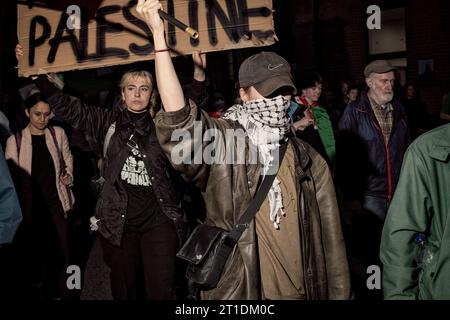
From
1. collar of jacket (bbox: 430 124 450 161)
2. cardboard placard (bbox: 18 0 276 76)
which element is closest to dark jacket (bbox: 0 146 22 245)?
cardboard placard (bbox: 18 0 276 76)

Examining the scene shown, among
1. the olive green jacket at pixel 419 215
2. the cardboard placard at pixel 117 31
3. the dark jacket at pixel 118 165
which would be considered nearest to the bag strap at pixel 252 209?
the olive green jacket at pixel 419 215

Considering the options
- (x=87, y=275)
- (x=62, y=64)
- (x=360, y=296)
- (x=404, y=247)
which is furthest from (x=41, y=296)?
(x=404, y=247)

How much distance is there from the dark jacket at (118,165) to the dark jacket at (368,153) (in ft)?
7.29

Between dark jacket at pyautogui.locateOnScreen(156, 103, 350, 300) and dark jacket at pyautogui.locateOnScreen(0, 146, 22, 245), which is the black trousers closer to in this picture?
dark jacket at pyautogui.locateOnScreen(0, 146, 22, 245)

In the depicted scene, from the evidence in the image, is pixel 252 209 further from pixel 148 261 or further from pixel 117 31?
pixel 117 31

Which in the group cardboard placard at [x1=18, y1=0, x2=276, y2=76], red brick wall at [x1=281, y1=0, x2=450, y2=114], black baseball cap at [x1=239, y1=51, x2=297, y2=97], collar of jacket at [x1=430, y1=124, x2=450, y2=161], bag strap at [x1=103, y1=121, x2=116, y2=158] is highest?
red brick wall at [x1=281, y1=0, x2=450, y2=114]

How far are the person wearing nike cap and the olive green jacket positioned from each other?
0.47m

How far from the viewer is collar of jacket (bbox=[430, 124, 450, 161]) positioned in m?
2.24

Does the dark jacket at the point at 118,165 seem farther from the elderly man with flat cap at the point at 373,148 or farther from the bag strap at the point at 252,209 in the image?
the elderly man with flat cap at the point at 373,148

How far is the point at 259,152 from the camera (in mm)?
2701

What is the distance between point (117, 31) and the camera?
450 cm

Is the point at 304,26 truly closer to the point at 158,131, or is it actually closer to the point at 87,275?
the point at 87,275

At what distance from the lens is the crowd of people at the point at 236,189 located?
7.66 feet
